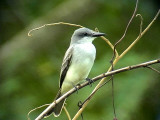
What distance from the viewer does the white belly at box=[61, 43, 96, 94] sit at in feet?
13.7

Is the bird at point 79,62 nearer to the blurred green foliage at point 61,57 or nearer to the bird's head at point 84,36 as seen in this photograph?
the bird's head at point 84,36

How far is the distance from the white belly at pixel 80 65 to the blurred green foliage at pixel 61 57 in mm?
823

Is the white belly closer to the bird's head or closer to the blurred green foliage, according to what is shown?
the bird's head

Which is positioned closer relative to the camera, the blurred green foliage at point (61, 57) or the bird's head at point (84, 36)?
the bird's head at point (84, 36)

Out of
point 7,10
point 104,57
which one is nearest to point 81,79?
point 104,57

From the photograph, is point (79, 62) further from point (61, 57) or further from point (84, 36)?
point (61, 57)

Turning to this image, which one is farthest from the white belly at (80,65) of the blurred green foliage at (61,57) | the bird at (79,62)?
the blurred green foliage at (61,57)

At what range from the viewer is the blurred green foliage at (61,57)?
208 inches

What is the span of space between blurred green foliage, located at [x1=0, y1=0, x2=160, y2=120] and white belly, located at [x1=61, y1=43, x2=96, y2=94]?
2.70 ft

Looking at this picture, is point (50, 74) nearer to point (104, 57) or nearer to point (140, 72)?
point (104, 57)

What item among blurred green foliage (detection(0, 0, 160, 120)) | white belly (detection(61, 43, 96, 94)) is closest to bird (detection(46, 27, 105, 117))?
white belly (detection(61, 43, 96, 94))

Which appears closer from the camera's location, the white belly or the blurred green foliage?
the white belly

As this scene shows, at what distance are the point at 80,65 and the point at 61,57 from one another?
2693 mm

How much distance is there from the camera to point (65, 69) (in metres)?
4.36
